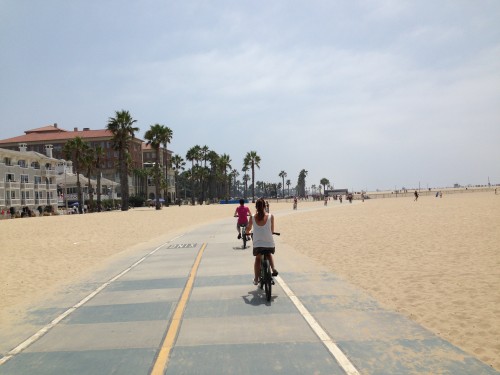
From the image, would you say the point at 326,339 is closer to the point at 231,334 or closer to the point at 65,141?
the point at 231,334

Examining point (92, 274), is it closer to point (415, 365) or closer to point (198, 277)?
point (198, 277)

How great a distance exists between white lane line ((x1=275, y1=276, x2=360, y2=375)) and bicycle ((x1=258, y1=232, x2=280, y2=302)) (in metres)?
0.49

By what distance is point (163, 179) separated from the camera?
389ft

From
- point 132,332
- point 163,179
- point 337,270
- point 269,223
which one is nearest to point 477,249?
point 337,270

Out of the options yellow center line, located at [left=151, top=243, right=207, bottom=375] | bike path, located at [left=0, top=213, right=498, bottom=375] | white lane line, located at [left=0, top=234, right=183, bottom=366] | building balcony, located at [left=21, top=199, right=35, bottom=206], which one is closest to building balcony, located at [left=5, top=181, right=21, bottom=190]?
building balcony, located at [left=21, top=199, right=35, bottom=206]

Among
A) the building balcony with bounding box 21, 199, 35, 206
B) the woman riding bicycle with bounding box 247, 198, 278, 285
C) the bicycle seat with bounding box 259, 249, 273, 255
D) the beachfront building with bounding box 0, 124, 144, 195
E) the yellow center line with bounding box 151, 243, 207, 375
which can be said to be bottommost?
the yellow center line with bounding box 151, 243, 207, 375

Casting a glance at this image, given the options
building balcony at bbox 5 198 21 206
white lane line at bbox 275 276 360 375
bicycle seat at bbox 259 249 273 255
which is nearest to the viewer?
white lane line at bbox 275 276 360 375

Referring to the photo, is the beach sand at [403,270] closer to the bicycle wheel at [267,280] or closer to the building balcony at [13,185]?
the bicycle wheel at [267,280]

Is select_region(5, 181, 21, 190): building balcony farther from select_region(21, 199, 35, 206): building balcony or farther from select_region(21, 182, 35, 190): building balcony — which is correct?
select_region(21, 199, 35, 206): building balcony

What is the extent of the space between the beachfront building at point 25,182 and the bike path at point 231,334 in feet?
189

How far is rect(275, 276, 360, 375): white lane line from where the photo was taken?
16.1ft

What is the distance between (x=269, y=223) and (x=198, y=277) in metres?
3.08

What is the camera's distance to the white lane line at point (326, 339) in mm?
4906

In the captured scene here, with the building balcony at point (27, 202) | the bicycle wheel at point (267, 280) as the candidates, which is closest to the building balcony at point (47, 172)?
the building balcony at point (27, 202)
